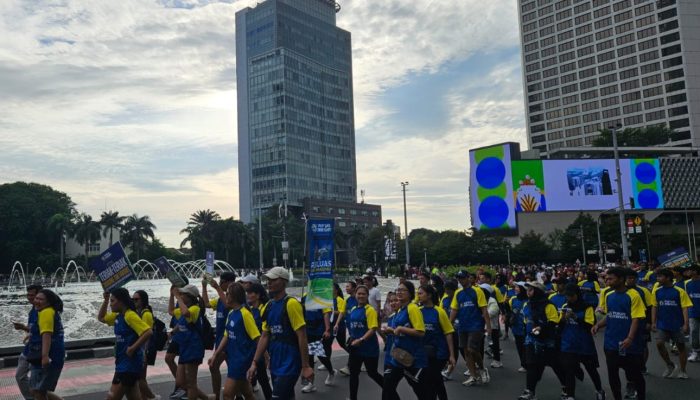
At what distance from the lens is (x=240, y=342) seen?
6.09m

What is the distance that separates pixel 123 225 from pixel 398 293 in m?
85.2

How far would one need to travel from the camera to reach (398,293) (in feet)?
21.7

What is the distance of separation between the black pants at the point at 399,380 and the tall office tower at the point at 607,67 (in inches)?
4403

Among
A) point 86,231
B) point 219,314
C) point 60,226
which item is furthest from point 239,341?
point 86,231

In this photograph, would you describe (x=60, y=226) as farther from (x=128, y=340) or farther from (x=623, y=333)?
(x=623, y=333)

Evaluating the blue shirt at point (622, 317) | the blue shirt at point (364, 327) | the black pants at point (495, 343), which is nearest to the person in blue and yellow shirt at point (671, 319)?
Result: the blue shirt at point (622, 317)

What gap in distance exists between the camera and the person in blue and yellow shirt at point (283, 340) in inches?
214

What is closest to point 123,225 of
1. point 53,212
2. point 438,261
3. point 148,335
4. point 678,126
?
point 53,212

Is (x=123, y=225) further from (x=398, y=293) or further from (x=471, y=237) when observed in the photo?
(x=398, y=293)

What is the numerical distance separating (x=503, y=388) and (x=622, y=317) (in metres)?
2.39

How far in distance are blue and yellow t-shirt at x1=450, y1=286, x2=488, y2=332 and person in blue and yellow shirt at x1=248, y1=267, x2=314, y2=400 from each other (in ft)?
13.5

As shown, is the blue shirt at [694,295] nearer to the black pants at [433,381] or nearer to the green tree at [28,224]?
the black pants at [433,381]

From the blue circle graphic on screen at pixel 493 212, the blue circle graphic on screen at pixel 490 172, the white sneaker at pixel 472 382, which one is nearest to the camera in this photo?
the white sneaker at pixel 472 382

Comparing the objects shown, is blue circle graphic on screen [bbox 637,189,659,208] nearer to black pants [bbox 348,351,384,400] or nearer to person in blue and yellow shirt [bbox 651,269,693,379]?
person in blue and yellow shirt [bbox 651,269,693,379]
